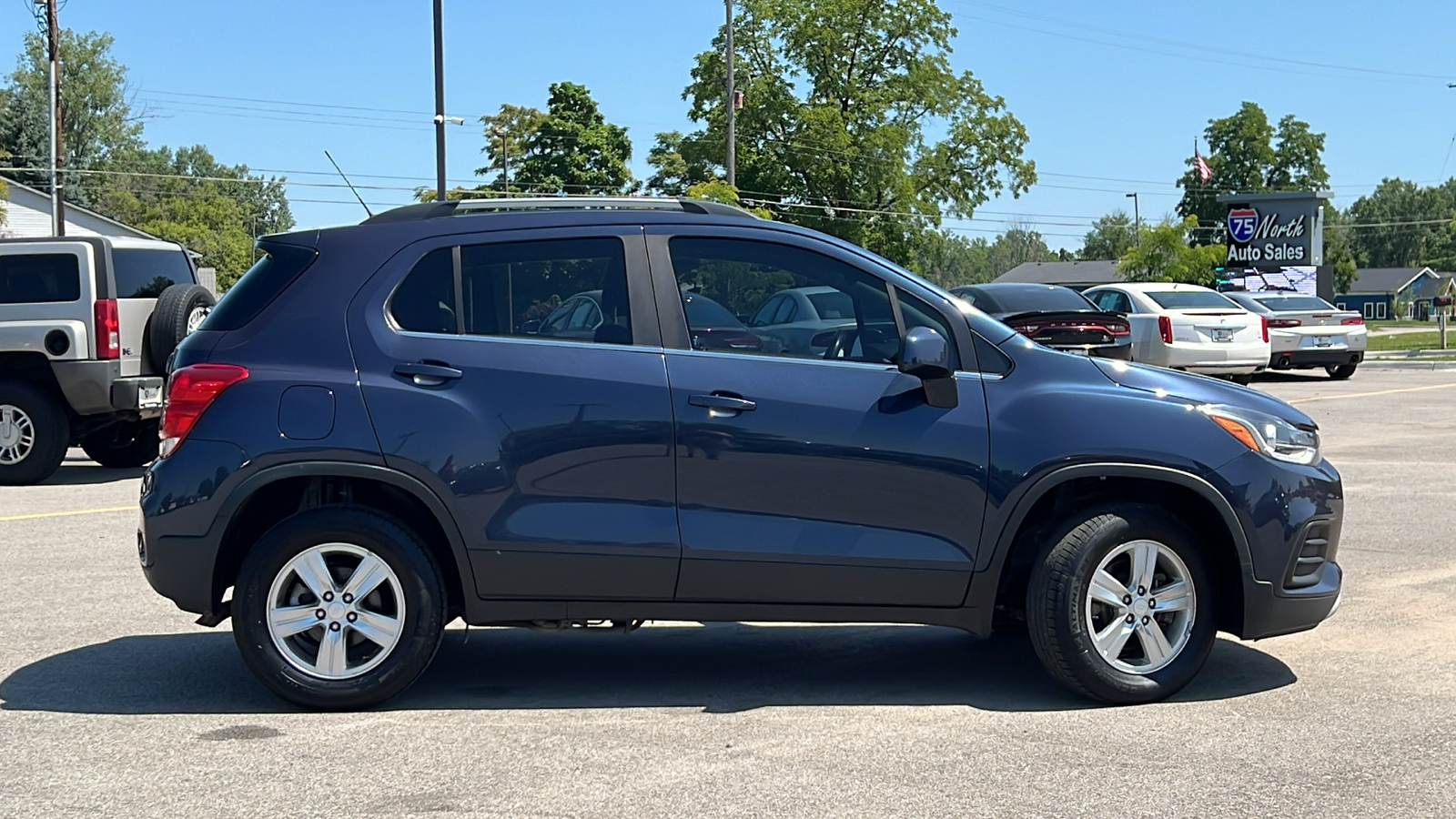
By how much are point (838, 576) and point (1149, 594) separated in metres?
1.14

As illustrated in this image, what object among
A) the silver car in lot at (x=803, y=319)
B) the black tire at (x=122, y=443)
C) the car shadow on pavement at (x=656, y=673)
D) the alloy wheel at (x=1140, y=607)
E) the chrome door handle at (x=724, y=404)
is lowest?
the car shadow on pavement at (x=656, y=673)

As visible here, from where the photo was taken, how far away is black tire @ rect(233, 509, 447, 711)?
514 cm

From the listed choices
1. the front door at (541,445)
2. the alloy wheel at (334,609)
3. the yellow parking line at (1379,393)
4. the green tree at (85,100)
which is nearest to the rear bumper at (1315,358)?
the yellow parking line at (1379,393)

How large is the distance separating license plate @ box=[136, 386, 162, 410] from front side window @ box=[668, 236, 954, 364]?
8.50 meters

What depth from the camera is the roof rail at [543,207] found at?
550 centimetres

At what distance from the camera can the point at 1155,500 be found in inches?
214

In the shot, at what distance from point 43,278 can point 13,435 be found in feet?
4.60

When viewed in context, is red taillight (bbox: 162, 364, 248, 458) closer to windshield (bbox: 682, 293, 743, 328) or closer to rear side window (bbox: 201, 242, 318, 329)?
rear side window (bbox: 201, 242, 318, 329)

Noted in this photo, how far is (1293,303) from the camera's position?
2516 cm

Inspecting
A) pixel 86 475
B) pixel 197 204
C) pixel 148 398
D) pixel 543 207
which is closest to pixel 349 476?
pixel 543 207

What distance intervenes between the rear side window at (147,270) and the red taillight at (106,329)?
23 centimetres

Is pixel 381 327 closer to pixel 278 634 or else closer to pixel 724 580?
pixel 278 634

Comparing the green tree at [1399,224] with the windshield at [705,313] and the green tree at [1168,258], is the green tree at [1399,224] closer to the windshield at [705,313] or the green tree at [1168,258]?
the green tree at [1168,258]

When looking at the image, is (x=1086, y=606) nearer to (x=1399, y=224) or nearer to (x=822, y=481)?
(x=822, y=481)
